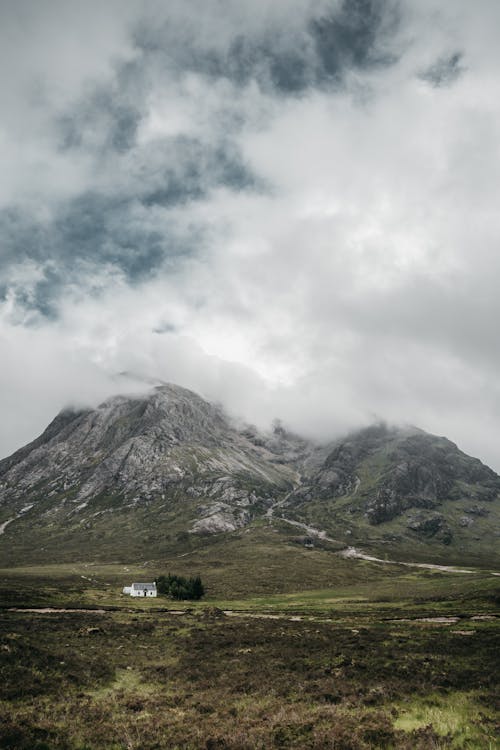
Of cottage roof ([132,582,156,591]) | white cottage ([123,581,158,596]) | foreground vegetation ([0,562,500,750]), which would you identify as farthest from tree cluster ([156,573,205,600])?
foreground vegetation ([0,562,500,750])

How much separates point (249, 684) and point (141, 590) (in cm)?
11099

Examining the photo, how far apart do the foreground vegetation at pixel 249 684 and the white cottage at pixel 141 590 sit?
222ft

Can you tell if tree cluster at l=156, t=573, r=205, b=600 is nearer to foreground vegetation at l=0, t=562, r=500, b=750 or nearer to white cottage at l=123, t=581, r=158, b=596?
white cottage at l=123, t=581, r=158, b=596

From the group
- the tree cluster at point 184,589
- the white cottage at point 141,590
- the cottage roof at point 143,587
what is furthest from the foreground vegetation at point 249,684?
the cottage roof at point 143,587

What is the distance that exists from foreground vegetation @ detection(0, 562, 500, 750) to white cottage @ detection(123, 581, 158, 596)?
2665 inches

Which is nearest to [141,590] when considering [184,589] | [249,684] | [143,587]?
[143,587]

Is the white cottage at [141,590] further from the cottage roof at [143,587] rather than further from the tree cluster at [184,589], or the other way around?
the tree cluster at [184,589]

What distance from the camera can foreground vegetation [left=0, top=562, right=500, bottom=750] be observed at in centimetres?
2200

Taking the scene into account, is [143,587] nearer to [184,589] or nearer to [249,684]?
[184,589]

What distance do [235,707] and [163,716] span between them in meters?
4.66

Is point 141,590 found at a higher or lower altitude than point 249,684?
lower

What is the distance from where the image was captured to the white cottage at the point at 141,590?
422 ft

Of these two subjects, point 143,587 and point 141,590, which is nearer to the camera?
point 141,590

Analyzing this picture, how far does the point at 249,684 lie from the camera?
108 feet
